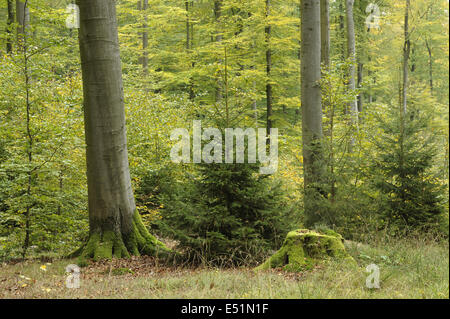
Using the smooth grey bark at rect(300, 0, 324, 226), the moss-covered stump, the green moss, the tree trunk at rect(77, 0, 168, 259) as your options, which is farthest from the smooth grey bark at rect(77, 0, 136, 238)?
the smooth grey bark at rect(300, 0, 324, 226)

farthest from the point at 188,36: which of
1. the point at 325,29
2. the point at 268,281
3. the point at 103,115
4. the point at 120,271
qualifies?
the point at 268,281

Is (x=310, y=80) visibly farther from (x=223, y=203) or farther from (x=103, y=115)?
(x=103, y=115)

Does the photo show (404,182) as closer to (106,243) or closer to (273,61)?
(106,243)

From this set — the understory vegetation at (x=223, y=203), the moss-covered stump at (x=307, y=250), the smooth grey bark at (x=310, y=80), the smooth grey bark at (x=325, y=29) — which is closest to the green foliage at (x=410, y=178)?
the understory vegetation at (x=223, y=203)

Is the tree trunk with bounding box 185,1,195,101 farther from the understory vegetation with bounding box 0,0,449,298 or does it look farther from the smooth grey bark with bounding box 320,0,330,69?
the understory vegetation with bounding box 0,0,449,298

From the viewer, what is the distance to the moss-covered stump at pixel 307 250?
5.25 metres

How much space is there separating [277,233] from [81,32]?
16.3 ft

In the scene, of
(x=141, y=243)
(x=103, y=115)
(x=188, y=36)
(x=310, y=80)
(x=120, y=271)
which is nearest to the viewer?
(x=120, y=271)

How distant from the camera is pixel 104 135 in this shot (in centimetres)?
650

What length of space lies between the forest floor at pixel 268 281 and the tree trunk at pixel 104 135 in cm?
71

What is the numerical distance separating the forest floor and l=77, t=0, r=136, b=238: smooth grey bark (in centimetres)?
110

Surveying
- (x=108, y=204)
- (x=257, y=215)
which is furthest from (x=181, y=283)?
(x=108, y=204)

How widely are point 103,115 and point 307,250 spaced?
415 centimetres

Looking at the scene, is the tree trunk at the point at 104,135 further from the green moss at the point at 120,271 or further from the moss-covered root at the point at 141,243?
the green moss at the point at 120,271
